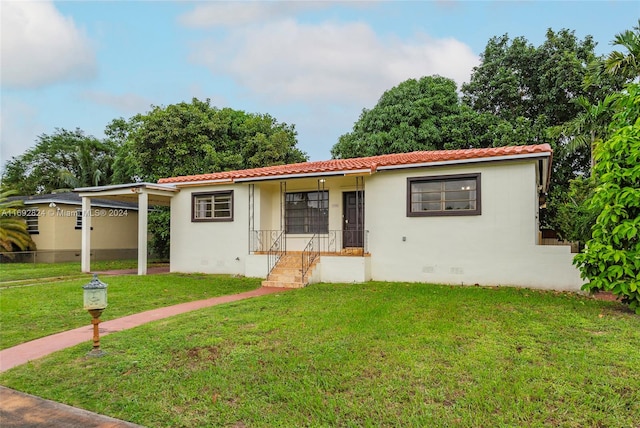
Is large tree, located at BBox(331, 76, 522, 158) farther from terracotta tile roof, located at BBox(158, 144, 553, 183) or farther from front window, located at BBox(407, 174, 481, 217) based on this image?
front window, located at BBox(407, 174, 481, 217)

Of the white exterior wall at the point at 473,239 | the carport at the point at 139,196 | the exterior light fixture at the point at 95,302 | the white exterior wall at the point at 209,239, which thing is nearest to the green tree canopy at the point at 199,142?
the carport at the point at 139,196

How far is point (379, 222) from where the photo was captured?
1119 cm

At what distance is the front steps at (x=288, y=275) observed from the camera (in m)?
10.8

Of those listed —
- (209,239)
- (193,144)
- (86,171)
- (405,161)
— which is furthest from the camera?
(86,171)

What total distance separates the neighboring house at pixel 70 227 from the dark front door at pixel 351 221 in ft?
44.3

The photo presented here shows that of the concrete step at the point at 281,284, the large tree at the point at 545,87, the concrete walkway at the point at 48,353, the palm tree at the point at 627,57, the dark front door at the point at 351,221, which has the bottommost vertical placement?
the concrete walkway at the point at 48,353

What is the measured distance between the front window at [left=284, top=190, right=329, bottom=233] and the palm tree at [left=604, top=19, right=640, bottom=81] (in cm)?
864

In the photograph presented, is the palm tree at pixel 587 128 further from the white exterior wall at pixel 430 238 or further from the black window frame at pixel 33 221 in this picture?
Answer: the black window frame at pixel 33 221

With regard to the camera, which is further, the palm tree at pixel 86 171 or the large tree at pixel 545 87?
the palm tree at pixel 86 171

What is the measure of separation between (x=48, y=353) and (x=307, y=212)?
343 inches

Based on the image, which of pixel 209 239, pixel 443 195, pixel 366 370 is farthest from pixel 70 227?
pixel 366 370

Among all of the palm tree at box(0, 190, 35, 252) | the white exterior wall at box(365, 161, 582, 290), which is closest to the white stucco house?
the white exterior wall at box(365, 161, 582, 290)

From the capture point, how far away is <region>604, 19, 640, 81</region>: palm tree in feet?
33.8

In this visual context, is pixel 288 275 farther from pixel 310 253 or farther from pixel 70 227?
pixel 70 227
